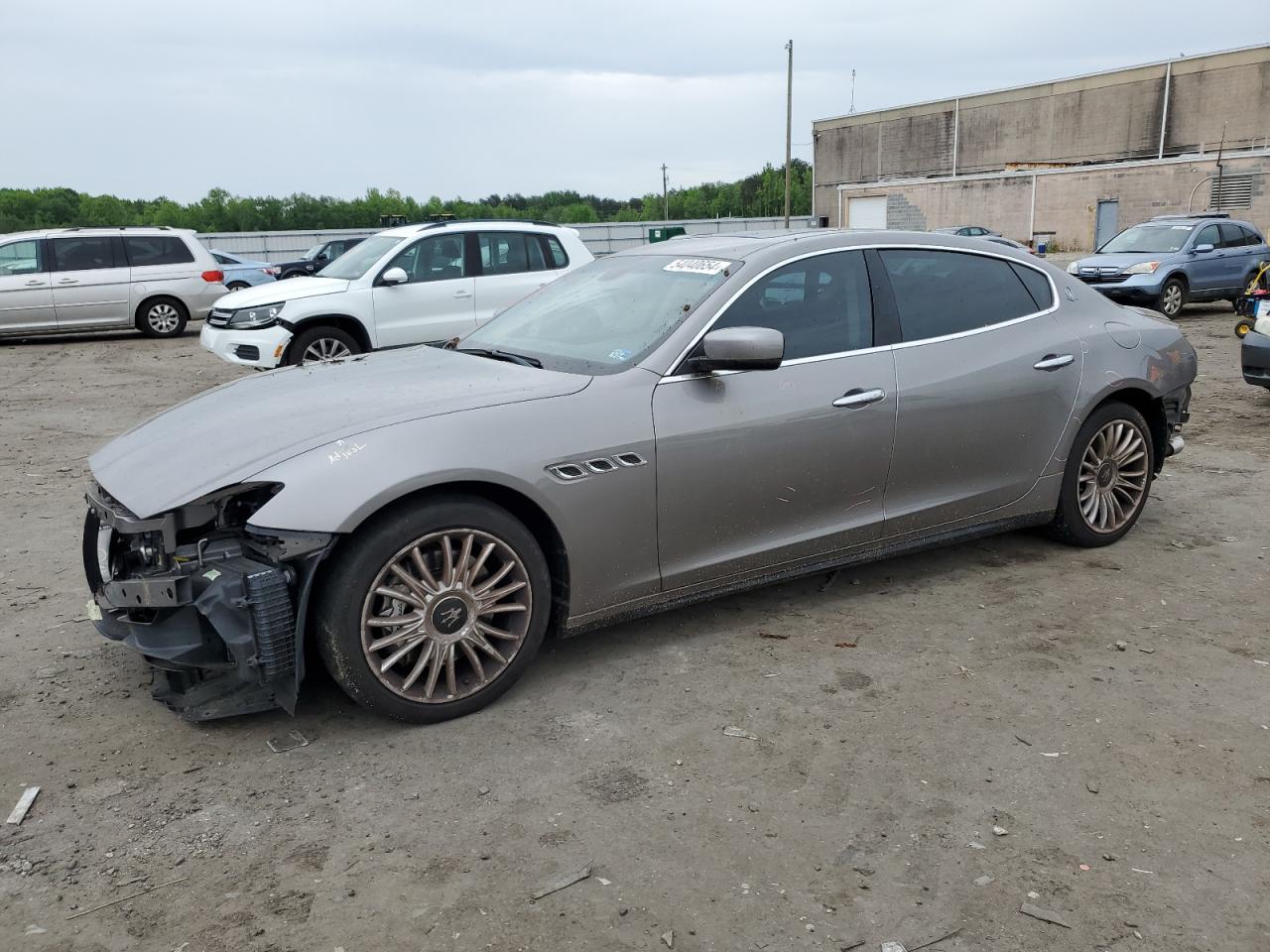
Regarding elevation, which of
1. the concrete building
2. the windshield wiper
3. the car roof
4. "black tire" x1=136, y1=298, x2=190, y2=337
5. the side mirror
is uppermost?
the concrete building

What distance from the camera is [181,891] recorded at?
2.76 m

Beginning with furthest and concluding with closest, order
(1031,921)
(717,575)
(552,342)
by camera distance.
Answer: (552,342) < (717,575) < (1031,921)

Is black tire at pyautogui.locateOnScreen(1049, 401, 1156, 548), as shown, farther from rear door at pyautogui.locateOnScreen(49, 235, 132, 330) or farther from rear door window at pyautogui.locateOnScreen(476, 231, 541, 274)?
rear door at pyautogui.locateOnScreen(49, 235, 132, 330)

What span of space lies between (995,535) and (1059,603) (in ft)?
3.45

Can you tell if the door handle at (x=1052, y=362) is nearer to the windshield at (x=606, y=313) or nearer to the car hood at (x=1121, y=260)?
the windshield at (x=606, y=313)

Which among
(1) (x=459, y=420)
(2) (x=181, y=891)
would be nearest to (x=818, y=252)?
(1) (x=459, y=420)

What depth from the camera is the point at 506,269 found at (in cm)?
1145

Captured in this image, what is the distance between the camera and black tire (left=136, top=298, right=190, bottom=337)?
1683 cm

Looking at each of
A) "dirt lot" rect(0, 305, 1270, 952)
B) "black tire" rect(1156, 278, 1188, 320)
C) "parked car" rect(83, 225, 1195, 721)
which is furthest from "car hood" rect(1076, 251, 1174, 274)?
"dirt lot" rect(0, 305, 1270, 952)

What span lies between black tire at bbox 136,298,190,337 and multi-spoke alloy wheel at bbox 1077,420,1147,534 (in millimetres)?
15419

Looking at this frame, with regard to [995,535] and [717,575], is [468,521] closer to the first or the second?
[717,575]

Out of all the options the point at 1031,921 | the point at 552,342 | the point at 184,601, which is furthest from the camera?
the point at 552,342

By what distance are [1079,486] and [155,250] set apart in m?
15.6

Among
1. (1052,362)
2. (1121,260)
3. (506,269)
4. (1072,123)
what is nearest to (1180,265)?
(1121,260)
